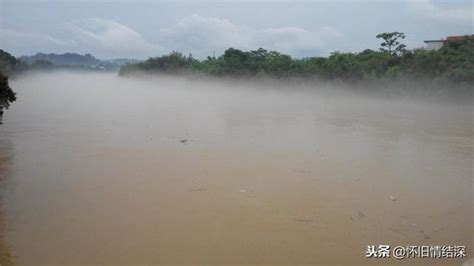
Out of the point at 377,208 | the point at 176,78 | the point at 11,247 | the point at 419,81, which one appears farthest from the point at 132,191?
the point at 176,78

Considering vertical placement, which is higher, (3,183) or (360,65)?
(360,65)

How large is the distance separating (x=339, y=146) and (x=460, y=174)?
8.68 feet

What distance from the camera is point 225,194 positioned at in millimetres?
5367

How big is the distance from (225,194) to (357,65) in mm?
21533

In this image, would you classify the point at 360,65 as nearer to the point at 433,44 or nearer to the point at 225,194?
the point at 433,44

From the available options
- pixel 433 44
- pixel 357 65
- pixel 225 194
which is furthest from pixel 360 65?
pixel 225 194

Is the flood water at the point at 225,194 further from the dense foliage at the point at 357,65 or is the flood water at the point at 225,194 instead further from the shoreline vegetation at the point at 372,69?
the dense foliage at the point at 357,65

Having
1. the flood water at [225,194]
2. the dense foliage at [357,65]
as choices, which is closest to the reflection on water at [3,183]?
the flood water at [225,194]

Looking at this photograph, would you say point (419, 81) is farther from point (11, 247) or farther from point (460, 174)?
point (11, 247)

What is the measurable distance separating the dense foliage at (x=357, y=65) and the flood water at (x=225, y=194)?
1034cm

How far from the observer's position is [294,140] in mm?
9609

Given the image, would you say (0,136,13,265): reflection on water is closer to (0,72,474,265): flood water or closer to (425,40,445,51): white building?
(0,72,474,265): flood water

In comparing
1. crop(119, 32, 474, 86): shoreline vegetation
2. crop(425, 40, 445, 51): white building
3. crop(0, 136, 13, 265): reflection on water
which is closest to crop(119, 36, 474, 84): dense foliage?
crop(119, 32, 474, 86): shoreline vegetation

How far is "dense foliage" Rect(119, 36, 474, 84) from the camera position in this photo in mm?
19688
